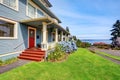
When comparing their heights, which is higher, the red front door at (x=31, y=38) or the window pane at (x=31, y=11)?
the window pane at (x=31, y=11)

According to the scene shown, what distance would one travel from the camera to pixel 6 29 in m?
9.76

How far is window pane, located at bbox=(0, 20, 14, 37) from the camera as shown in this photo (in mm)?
9209

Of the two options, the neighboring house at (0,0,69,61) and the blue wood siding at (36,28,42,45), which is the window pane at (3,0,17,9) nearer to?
the neighboring house at (0,0,69,61)

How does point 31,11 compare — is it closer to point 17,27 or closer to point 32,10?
point 32,10

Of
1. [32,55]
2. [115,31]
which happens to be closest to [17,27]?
[32,55]

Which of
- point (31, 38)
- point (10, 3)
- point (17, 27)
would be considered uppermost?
point (10, 3)

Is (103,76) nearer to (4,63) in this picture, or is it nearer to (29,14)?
(4,63)

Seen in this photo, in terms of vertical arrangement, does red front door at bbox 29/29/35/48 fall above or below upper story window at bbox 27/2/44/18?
below

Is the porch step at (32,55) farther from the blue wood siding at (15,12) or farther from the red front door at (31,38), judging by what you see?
the blue wood siding at (15,12)

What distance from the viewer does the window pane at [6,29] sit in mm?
9209

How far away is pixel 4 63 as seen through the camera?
8648 millimetres

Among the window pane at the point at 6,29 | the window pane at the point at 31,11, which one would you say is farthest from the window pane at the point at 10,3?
the window pane at the point at 31,11

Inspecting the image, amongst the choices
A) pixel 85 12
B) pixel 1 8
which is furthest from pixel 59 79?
pixel 85 12

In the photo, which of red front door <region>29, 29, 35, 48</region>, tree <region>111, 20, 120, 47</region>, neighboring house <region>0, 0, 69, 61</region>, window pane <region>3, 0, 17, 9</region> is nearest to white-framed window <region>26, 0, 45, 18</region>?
neighboring house <region>0, 0, 69, 61</region>
